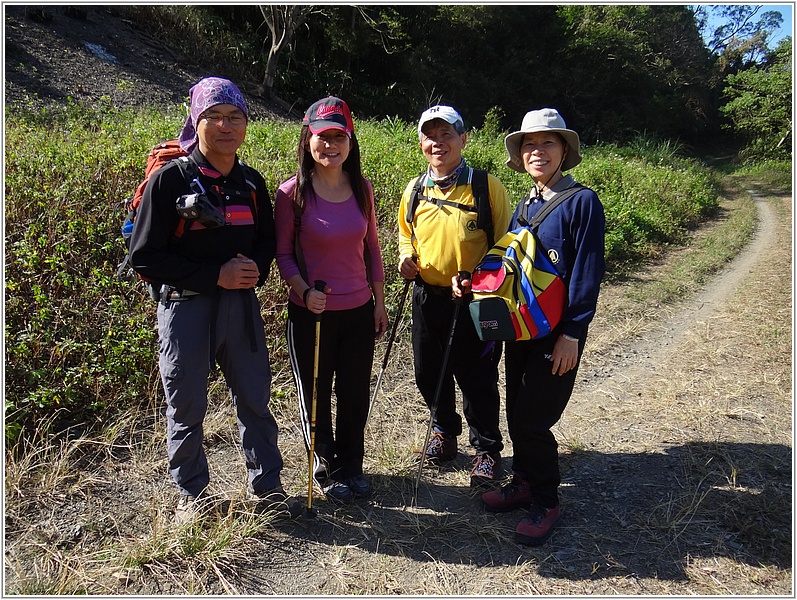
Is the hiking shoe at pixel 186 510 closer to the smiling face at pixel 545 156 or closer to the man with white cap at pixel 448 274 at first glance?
the man with white cap at pixel 448 274

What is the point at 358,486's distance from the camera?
10.4 feet

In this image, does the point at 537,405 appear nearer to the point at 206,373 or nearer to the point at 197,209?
the point at 206,373

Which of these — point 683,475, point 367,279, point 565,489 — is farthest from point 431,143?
point 683,475

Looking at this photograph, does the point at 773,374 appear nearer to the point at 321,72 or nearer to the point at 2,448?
the point at 2,448

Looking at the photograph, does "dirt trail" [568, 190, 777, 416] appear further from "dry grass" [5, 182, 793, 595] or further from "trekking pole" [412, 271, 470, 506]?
"trekking pole" [412, 271, 470, 506]

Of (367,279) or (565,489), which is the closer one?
(367,279)

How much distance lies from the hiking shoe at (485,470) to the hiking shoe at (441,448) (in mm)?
211

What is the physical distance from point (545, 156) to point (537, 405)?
111 cm

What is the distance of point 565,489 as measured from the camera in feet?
10.9

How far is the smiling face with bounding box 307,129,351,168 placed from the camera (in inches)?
108

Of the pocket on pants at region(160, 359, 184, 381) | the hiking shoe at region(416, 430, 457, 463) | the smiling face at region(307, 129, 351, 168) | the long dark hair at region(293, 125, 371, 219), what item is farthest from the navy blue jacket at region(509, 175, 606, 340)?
the pocket on pants at region(160, 359, 184, 381)

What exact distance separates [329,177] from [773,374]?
12.9ft

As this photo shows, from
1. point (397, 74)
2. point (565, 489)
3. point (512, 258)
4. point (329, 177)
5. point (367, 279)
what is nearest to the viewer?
A: point (512, 258)

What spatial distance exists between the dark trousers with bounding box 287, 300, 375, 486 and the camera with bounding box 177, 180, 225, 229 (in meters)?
0.68
